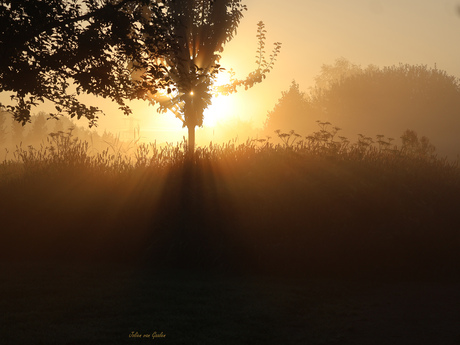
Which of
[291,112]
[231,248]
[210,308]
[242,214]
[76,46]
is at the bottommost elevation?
[210,308]

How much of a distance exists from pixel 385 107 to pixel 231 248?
196 ft

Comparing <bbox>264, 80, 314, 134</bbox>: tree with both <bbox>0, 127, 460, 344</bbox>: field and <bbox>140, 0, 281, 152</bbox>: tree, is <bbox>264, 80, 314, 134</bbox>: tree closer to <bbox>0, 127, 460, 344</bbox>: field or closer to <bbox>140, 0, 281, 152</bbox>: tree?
<bbox>140, 0, 281, 152</bbox>: tree

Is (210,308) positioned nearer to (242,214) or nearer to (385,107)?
(242,214)

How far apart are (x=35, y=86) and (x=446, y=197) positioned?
940 centimetres

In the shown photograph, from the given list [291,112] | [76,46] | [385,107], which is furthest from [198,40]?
[385,107]

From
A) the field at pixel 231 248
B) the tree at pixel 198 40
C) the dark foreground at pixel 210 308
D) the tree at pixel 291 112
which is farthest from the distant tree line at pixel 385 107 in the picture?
the dark foreground at pixel 210 308

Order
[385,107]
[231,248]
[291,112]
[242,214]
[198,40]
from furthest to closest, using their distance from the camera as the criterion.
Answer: [385,107] → [291,112] → [198,40] → [242,214] → [231,248]

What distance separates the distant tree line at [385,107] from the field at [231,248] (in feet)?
151

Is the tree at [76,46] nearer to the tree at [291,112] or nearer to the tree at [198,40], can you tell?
the tree at [198,40]

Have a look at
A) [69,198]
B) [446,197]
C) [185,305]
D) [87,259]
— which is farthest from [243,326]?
[446,197]

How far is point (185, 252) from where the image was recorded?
30.0 feet

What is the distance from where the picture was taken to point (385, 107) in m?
64.5

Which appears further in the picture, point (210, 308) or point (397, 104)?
point (397, 104)

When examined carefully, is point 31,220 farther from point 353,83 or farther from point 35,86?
point 353,83
